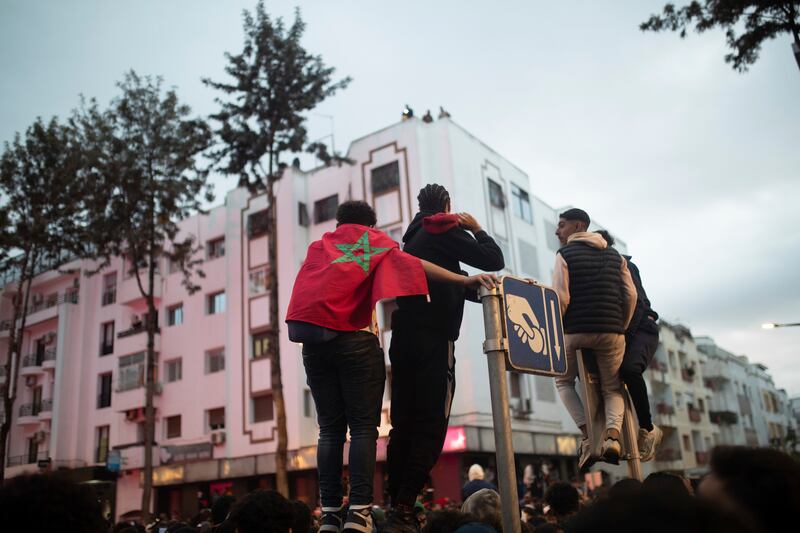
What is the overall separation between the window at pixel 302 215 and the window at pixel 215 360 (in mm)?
7835

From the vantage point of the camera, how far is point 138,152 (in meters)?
29.7

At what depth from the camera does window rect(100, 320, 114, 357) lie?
144 feet

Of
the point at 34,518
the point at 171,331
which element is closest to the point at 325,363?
the point at 34,518

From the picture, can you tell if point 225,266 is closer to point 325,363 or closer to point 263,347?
point 263,347

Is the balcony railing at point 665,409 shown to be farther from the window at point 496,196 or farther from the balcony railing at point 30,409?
the balcony railing at point 30,409

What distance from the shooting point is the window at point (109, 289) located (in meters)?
44.6

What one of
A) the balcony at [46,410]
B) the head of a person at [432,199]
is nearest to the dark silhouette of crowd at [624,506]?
the head of a person at [432,199]

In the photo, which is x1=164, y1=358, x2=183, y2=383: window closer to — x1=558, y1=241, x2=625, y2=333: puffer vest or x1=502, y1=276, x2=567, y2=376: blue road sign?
x1=558, y1=241, x2=625, y2=333: puffer vest

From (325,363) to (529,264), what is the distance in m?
34.7

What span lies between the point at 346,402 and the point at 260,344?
33168mm

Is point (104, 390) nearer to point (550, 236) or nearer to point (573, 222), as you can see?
point (550, 236)

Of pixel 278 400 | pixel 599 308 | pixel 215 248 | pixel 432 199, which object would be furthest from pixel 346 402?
pixel 215 248

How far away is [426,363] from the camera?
4430 mm

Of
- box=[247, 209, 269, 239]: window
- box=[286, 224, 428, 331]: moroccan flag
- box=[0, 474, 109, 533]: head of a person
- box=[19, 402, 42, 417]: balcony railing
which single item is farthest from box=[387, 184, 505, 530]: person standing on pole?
box=[19, 402, 42, 417]: balcony railing
